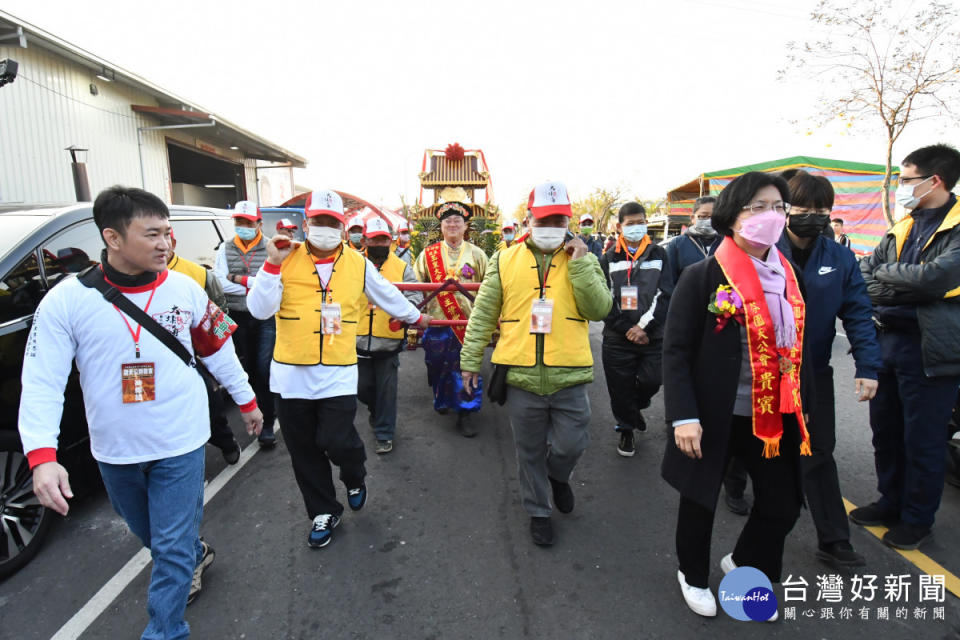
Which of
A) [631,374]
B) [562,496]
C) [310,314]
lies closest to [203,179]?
[310,314]

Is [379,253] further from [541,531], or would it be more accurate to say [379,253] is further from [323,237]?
[541,531]

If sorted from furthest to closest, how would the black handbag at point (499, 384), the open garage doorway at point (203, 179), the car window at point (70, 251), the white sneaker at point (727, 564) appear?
the open garage doorway at point (203, 179), the car window at point (70, 251), the black handbag at point (499, 384), the white sneaker at point (727, 564)

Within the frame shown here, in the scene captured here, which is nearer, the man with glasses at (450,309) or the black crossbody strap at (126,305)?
the black crossbody strap at (126,305)

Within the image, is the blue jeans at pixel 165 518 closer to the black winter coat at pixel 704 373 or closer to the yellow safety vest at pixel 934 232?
the black winter coat at pixel 704 373

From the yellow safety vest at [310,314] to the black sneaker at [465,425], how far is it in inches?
78.4

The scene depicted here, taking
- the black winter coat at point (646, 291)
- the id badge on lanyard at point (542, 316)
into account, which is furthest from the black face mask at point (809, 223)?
the black winter coat at point (646, 291)

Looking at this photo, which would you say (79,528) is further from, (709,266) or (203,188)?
(203,188)

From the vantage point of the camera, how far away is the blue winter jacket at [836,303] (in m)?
2.74

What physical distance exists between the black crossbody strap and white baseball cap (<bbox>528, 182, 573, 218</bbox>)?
1924mm

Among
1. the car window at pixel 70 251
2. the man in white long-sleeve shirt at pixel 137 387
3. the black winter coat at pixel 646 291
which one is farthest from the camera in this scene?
the black winter coat at pixel 646 291

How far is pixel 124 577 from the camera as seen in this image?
283 centimetres

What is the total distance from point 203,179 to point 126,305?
2276cm

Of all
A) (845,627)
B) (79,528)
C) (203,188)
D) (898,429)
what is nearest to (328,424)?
(79,528)

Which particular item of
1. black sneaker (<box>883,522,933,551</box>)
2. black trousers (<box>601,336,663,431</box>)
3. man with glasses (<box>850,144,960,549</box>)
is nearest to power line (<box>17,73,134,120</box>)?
black trousers (<box>601,336,663,431</box>)
